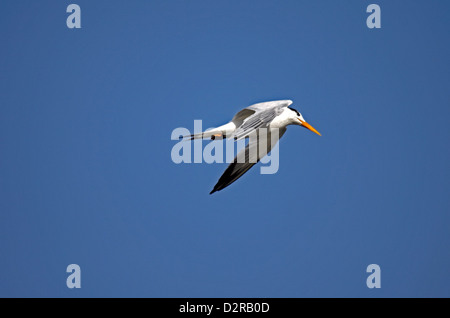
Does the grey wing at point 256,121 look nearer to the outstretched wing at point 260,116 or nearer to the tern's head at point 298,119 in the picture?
the outstretched wing at point 260,116

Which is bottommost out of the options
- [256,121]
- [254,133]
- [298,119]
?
[256,121]

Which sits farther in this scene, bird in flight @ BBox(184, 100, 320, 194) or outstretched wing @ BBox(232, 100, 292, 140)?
bird in flight @ BBox(184, 100, 320, 194)

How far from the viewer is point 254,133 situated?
1266 cm

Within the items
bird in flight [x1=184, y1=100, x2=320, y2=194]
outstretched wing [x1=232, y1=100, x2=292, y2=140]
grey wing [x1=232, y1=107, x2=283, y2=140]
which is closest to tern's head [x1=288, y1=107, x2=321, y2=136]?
bird in flight [x1=184, y1=100, x2=320, y2=194]

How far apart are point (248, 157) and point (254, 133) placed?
0.57m

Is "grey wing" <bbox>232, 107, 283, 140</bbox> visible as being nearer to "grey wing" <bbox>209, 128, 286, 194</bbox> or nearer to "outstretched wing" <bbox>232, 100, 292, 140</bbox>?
"outstretched wing" <bbox>232, 100, 292, 140</bbox>

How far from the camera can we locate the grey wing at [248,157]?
1255 centimetres

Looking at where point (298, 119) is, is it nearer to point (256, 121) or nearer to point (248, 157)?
point (248, 157)

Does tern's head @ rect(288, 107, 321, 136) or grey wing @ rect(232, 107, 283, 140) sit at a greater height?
tern's head @ rect(288, 107, 321, 136)

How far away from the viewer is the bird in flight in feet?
39.5

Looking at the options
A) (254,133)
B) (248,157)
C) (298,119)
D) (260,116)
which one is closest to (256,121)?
(260,116)

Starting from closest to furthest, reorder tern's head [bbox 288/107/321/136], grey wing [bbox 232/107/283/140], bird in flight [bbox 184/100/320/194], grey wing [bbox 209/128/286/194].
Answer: grey wing [bbox 232/107/283/140], bird in flight [bbox 184/100/320/194], grey wing [bbox 209/128/286/194], tern's head [bbox 288/107/321/136]
